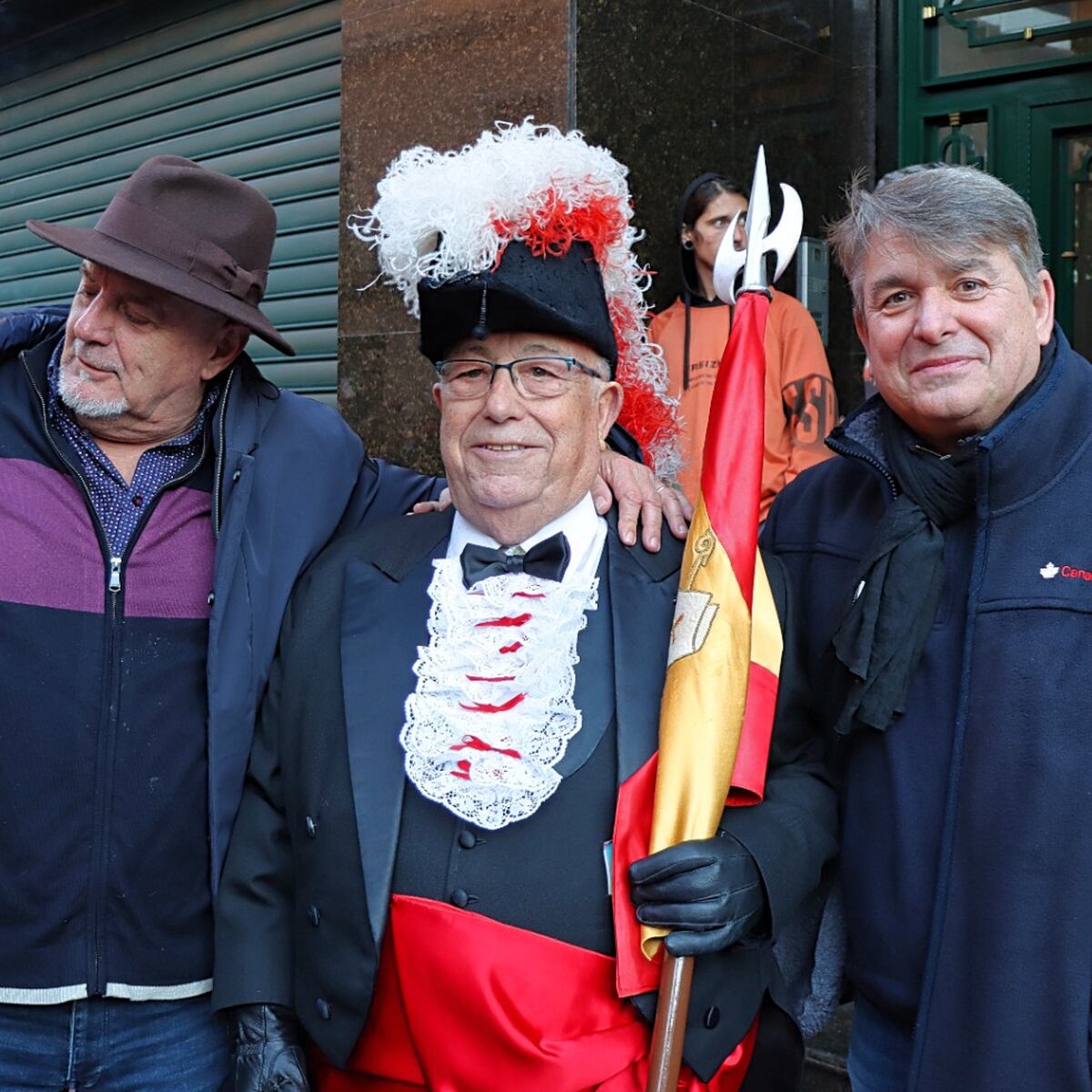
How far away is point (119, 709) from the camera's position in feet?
8.41

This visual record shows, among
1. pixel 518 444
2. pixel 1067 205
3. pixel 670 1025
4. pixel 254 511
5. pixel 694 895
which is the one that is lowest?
pixel 670 1025

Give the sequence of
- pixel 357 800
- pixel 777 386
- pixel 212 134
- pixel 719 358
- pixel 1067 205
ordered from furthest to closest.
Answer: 1. pixel 212 134
2. pixel 1067 205
3. pixel 719 358
4. pixel 777 386
5. pixel 357 800

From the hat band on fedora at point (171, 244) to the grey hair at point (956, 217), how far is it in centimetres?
124

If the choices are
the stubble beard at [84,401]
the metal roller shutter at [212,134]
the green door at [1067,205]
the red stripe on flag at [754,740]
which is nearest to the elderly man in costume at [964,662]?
the red stripe on flag at [754,740]

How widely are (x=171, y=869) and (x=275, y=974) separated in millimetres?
286

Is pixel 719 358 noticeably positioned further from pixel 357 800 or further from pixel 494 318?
pixel 357 800

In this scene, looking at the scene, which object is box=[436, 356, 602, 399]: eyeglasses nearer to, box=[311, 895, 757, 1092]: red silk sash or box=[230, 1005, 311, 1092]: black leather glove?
box=[311, 895, 757, 1092]: red silk sash

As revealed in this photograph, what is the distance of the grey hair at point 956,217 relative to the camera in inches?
93.2

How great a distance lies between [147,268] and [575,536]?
0.97 metres

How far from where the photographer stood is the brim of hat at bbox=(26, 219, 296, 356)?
262cm

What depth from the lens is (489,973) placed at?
228cm

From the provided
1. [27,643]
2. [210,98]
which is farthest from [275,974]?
[210,98]

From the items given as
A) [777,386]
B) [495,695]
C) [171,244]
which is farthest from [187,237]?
[777,386]

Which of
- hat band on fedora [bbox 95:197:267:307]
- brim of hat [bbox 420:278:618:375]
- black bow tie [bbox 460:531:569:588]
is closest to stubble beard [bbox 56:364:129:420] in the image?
hat band on fedora [bbox 95:197:267:307]
